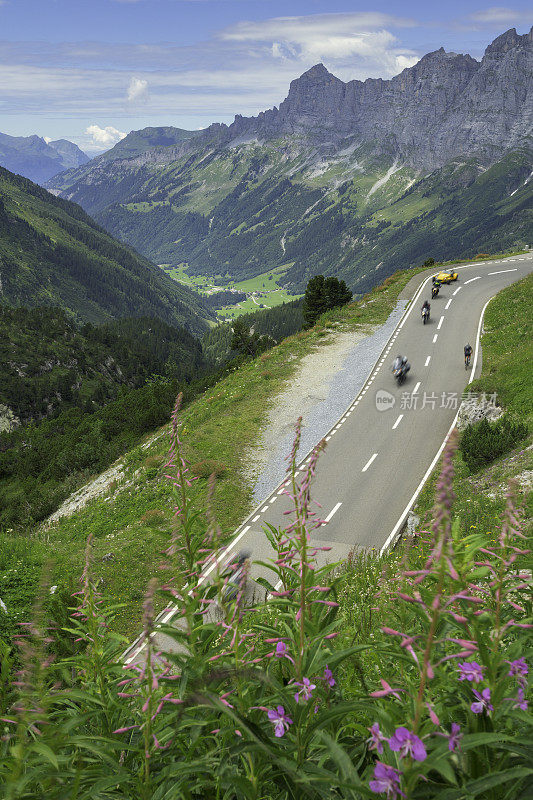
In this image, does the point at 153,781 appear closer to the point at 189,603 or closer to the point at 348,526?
the point at 189,603

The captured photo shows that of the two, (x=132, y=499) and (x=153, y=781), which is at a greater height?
(x=153, y=781)

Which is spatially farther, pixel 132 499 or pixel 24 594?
pixel 132 499

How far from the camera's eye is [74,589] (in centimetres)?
1271

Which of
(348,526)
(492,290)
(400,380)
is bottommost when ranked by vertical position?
(348,526)

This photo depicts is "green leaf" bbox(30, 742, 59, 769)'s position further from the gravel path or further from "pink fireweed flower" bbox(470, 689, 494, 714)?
the gravel path

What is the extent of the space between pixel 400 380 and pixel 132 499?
20.3 metres

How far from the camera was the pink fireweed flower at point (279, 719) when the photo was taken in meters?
2.65

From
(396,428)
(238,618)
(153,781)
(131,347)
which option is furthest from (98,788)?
(131,347)

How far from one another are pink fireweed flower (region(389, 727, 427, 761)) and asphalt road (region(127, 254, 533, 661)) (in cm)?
978

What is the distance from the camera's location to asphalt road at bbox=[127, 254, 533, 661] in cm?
2016

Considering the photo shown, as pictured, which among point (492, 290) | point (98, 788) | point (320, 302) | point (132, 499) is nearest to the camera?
point (98, 788)

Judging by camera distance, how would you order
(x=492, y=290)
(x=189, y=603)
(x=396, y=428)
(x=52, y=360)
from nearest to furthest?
(x=189, y=603) → (x=396, y=428) → (x=492, y=290) → (x=52, y=360)

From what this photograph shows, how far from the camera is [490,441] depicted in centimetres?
2092

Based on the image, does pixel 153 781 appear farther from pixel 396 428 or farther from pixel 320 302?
pixel 320 302
